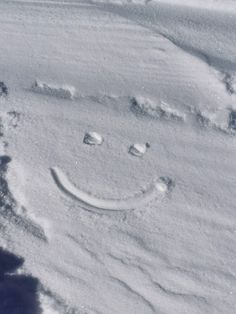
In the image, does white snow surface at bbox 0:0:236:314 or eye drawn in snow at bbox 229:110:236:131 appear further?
eye drawn in snow at bbox 229:110:236:131

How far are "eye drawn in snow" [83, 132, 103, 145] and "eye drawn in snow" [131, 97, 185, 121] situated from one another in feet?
0.49

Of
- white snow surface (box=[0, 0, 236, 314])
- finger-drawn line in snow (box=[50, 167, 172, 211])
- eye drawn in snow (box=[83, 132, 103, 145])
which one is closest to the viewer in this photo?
white snow surface (box=[0, 0, 236, 314])

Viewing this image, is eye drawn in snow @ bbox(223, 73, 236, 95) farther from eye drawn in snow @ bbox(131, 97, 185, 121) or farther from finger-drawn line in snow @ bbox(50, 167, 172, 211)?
finger-drawn line in snow @ bbox(50, 167, 172, 211)

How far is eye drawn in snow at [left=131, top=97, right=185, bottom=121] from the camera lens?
63.6 inches

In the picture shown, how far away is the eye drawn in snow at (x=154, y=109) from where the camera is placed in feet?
5.30

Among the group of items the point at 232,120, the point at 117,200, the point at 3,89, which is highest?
the point at 232,120

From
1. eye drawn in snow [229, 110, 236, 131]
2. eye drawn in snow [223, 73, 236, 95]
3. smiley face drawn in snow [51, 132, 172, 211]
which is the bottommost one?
smiley face drawn in snow [51, 132, 172, 211]

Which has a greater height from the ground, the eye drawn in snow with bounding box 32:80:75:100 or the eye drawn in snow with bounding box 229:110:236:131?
the eye drawn in snow with bounding box 229:110:236:131

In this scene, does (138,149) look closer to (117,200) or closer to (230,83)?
(117,200)

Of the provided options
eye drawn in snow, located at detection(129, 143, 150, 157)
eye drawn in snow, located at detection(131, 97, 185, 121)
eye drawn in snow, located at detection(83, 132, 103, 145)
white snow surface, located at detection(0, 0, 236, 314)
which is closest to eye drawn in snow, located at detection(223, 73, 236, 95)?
white snow surface, located at detection(0, 0, 236, 314)

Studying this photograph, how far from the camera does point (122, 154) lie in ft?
5.12

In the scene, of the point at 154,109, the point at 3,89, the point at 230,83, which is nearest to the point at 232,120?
the point at 230,83

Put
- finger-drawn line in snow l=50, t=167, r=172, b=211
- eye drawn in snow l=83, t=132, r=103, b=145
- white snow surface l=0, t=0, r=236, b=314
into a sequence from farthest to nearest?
eye drawn in snow l=83, t=132, r=103, b=145, finger-drawn line in snow l=50, t=167, r=172, b=211, white snow surface l=0, t=0, r=236, b=314

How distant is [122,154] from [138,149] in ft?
0.18
